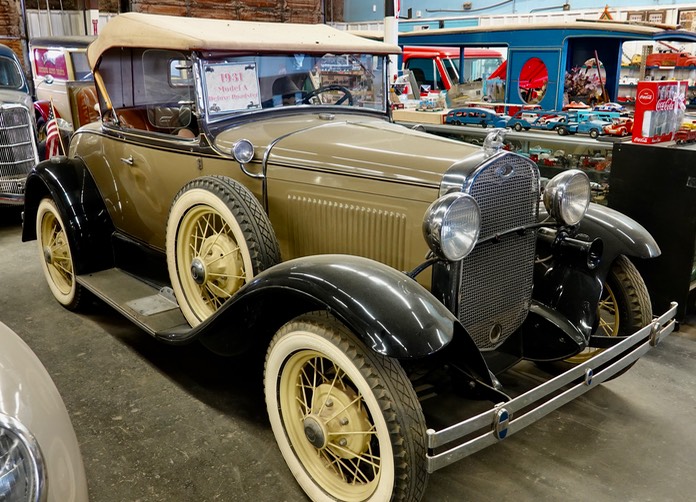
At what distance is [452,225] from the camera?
2.29m

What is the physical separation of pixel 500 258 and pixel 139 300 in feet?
7.02

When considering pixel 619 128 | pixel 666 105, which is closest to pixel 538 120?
pixel 619 128

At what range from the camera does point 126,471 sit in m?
2.69

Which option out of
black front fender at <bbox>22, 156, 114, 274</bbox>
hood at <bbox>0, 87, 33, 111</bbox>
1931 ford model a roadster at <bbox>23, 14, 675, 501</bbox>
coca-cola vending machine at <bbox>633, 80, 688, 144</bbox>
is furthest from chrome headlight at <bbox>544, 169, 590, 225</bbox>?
hood at <bbox>0, 87, 33, 111</bbox>

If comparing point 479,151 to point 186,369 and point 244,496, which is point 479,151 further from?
point 186,369

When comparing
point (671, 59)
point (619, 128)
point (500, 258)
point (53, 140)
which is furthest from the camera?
point (671, 59)

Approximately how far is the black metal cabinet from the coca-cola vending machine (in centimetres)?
12

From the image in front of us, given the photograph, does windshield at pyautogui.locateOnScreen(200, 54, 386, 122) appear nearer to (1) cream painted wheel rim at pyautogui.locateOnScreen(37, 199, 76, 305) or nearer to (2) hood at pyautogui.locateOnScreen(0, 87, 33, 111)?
(1) cream painted wheel rim at pyautogui.locateOnScreen(37, 199, 76, 305)

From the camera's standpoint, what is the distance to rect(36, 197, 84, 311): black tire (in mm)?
4277

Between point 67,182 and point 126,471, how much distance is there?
231 cm

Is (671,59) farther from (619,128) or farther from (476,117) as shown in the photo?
(619,128)

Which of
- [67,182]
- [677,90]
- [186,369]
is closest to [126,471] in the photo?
[186,369]

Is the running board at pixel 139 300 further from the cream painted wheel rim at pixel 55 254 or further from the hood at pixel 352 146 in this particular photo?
the hood at pixel 352 146

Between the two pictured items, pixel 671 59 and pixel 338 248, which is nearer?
pixel 338 248
